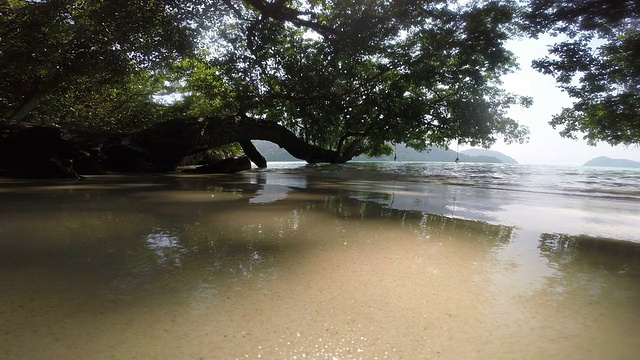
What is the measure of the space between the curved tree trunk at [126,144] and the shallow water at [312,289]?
4.69 metres

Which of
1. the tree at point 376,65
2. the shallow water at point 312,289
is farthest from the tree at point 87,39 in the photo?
the shallow water at point 312,289

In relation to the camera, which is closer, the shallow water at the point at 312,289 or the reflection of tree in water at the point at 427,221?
the shallow water at the point at 312,289

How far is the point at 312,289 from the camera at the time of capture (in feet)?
4.61

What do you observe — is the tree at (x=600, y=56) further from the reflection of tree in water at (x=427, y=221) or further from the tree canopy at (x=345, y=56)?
the reflection of tree in water at (x=427, y=221)

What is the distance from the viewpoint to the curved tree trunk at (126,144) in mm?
6316

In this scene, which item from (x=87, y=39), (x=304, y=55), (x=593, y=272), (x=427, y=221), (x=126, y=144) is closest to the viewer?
(x=593, y=272)

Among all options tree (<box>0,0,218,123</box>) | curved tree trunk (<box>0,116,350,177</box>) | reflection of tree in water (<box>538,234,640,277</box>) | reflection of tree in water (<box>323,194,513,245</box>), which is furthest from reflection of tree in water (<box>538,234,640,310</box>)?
tree (<box>0,0,218,123</box>)

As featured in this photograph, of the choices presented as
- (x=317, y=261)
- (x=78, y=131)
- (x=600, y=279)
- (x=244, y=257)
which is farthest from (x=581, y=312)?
(x=78, y=131)

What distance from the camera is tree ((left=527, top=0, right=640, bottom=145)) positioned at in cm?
816

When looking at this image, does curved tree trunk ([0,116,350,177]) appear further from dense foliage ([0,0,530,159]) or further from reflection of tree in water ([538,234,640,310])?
reflection of tree in water ([538,234,640,310])

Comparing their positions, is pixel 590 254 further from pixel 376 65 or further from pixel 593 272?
pixel 376 65

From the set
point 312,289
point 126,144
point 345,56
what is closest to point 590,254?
point 312,289

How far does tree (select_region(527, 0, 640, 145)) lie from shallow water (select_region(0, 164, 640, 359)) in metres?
8.44

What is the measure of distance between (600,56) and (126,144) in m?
16.0
